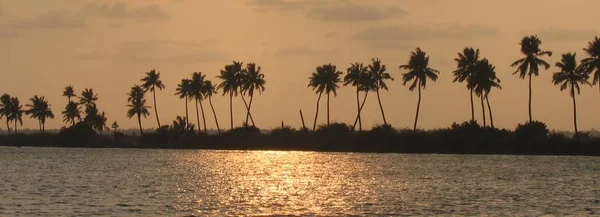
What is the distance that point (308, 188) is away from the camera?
99.3 m

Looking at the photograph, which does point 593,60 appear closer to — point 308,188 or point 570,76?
point 570,76

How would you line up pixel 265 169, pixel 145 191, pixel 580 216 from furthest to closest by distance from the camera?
pixel 265 169 → pixel 145 191 → pixel 580 216

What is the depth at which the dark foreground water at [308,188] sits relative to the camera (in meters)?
74.9

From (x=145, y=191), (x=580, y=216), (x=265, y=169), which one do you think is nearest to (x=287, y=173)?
(x=265, y=169)

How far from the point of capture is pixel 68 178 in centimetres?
11144

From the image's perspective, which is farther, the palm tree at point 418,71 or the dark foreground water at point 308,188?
the palm tree at point 418,71

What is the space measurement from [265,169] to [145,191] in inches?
1936

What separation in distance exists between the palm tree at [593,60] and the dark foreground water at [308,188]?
40.2 ft

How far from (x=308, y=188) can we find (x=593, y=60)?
233 feet

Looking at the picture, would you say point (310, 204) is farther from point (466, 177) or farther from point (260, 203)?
point (466, 177)

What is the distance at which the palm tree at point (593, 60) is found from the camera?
15438 centimetres

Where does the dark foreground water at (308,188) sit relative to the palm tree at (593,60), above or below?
below

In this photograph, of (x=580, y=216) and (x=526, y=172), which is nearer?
(x=580, y=216)

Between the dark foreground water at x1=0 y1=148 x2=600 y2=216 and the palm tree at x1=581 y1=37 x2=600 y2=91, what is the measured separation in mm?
12260
